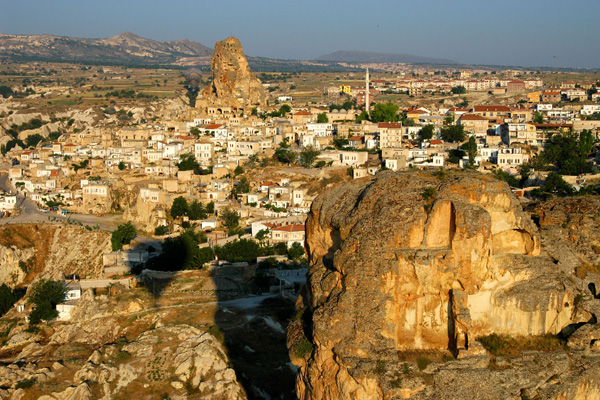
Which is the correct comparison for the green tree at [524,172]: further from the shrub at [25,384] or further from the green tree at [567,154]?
the shrub at [25,384]

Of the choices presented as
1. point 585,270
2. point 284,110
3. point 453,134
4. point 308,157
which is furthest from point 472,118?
point 585,270

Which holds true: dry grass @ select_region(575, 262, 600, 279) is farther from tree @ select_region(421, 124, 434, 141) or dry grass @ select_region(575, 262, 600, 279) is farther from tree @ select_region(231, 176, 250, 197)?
tree @ select_region(421, 124, 434, 141)

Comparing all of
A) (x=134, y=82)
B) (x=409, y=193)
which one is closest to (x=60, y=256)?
(x=409, y=193)

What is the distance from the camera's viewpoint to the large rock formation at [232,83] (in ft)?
244

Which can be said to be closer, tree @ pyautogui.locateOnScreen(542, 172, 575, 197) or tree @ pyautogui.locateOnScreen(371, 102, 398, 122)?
tree @ pyautogui.locateOnScreen(542, 172, 575, 197)

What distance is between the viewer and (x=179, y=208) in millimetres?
42875

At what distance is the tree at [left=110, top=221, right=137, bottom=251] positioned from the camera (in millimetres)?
37312

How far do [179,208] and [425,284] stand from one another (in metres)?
31.9

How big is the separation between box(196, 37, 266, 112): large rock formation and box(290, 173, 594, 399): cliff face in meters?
62.2

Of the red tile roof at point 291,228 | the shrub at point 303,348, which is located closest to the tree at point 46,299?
the red tile roof at point 291,228

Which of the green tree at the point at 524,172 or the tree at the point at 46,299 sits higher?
the green tree at the point at 524,172

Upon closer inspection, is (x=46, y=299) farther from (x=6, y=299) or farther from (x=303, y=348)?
(x=303, y=348)

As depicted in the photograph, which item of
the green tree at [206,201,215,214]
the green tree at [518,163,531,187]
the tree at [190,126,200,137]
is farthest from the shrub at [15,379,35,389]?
the tree at [190,126,200,137]

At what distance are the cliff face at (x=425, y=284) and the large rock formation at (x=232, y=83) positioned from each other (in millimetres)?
62163
